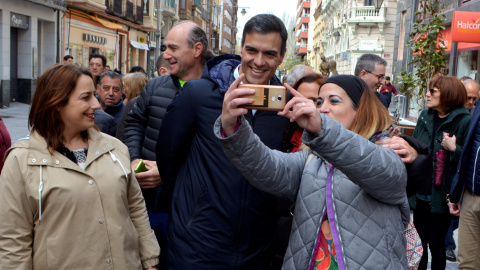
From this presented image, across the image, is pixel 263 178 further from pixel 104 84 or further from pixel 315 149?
pixel 104 84

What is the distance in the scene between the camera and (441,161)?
5211 mm

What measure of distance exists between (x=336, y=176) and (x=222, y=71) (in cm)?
91

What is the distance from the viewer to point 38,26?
23.1 meters

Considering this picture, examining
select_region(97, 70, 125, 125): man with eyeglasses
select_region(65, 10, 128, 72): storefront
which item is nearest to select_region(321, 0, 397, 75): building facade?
select_region(65, 10, 128, 72): storefront

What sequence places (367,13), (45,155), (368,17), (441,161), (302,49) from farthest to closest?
(302,49) → (367,13) → (368,17) → (441,161) → (45,155)

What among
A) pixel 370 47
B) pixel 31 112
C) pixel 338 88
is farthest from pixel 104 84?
pixel 370 47

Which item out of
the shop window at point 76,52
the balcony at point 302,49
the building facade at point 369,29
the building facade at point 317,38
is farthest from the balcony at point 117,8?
the balcony at point 302,49

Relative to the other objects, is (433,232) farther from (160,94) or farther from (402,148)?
(402,148)

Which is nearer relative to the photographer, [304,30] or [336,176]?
[336,176]

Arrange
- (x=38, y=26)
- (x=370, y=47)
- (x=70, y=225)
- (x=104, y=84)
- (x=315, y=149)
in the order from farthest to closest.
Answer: (x=370, y=47) < (x=38, y=26) < (x=104, y=84) < (x=70, y=225) < (x=315, y=149)

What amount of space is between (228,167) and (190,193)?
270 millimetres

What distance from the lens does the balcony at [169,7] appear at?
4181cm

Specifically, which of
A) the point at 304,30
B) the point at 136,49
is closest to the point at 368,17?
the point at 136,49

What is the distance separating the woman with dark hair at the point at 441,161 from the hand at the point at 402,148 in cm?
292
